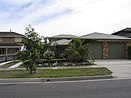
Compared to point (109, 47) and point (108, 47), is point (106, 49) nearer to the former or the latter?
point (108, 47)

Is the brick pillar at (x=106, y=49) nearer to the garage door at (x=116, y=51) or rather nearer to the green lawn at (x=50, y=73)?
the garage door at (x=116, y=51)

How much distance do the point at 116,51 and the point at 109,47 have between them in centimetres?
113

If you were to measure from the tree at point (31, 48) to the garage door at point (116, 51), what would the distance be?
18.7 meters

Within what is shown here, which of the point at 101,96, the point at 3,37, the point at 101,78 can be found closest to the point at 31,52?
the point at 101,78

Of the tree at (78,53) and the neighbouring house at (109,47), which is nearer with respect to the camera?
the tree at (78,53)

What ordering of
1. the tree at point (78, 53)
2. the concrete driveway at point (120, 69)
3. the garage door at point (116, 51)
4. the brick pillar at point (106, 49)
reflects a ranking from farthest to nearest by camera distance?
the garage door at point (116, 51) → the brick pillar at point (106, 49) → the tree at point (78, 53) → the concrete driveway at point (120, 69)

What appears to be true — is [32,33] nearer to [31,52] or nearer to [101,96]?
[31,52]

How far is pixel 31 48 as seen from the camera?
16.5 meters

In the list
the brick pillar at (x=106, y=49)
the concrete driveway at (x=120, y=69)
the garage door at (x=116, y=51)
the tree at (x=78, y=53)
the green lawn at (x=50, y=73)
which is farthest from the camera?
the garage door at (x=116, y=51)

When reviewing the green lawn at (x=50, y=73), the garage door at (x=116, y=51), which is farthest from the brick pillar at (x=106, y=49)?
the green lawn at (x=50, y=73)

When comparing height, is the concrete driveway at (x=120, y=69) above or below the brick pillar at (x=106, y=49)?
below

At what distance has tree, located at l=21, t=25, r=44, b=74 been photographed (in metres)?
16.2

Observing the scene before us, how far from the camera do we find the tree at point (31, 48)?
16.2 m

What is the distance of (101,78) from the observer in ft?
48.6
